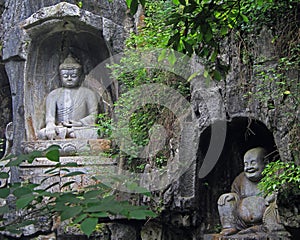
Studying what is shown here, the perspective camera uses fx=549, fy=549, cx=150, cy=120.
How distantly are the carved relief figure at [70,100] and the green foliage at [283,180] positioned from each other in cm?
415

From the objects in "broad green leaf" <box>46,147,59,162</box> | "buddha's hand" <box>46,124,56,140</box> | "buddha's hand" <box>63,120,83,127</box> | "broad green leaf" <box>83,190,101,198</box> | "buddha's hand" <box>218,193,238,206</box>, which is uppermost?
"buddha's hand" <box>63,120,83,127</box>

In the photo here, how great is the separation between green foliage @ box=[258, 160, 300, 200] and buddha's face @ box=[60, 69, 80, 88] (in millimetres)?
4693

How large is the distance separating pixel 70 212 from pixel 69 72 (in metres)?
7.08

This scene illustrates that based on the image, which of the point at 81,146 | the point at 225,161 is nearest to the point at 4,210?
the point at 225,161

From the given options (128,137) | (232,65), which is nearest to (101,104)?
(128,137)

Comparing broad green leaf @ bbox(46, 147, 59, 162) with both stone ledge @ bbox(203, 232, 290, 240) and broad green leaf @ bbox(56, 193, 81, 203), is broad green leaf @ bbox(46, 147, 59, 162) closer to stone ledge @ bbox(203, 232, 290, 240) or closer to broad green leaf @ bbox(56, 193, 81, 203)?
broad green leaf @ bbox(56, 193, 81, 203)

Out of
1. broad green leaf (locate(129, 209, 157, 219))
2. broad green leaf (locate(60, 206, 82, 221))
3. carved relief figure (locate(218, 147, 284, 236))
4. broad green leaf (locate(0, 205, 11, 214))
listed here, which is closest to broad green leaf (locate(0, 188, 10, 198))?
broad green leaf (locate(0, 205, 11, 214))

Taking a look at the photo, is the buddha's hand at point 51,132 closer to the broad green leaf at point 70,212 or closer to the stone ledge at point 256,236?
the stone ledge at point 256,236

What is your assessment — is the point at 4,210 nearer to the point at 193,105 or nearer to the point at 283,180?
the point at 283,180

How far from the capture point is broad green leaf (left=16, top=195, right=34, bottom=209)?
6.49 feet

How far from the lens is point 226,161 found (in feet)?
A: 21.1

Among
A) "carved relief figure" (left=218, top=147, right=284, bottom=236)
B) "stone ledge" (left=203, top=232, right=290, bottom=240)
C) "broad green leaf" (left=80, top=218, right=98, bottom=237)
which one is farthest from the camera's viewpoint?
"carved relief figure" (left=218, top=147, right=284, bottom=236)

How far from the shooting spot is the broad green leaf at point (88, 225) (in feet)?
6.09

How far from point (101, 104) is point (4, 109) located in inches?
77.5
